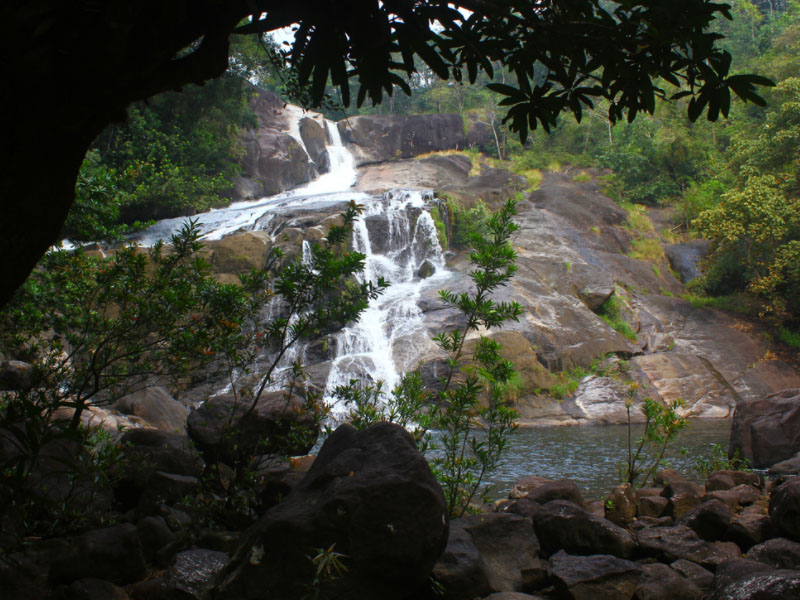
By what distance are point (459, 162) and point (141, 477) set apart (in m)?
31.0

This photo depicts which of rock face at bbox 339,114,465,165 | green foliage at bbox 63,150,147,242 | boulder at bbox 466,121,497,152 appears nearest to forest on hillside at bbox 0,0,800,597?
green foliage at bbox 63,150,147,242

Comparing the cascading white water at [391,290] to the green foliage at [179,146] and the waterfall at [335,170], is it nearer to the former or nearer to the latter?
the green foliage at [179,146]

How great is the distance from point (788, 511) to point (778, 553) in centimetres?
51

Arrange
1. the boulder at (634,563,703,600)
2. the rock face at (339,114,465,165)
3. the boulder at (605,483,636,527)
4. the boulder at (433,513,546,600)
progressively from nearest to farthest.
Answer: the boulder at (433,513,546,600)
the boulder at (634,563,703,600)
the boulder at (605,483,636,527)
the rock face at (339,114,465,165)

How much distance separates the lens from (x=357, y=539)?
3.08 meters

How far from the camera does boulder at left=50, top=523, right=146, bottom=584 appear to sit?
3.26 meters

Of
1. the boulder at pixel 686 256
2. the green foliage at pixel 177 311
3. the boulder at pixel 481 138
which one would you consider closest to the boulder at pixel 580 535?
the green foliage at pixel 177 311

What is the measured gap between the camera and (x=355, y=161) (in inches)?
1377

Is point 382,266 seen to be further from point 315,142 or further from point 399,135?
point 399,135

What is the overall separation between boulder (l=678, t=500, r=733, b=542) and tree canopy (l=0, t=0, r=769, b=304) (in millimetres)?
3973

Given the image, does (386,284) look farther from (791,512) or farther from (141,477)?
(791,512)

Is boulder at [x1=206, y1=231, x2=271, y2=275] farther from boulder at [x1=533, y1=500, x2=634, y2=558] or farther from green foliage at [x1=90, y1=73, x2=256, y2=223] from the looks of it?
boulder at [x1=533, y1=500, x2=634, y2=558]

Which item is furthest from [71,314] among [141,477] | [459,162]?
[459,162]

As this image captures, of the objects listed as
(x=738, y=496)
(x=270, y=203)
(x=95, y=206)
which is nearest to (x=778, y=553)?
(x=738, y=496)
